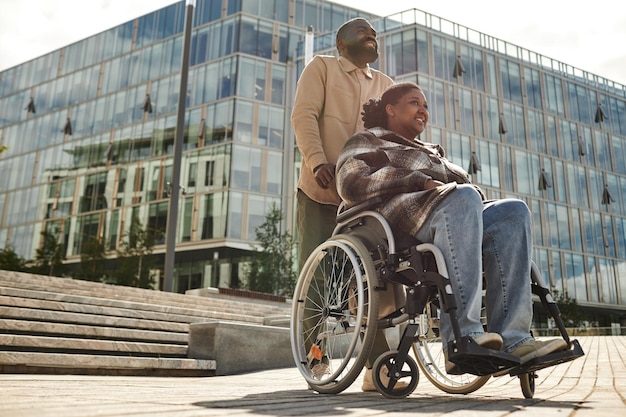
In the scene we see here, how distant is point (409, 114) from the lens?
11.4ft

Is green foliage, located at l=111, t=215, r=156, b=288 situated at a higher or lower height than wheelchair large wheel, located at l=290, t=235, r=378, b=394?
higher

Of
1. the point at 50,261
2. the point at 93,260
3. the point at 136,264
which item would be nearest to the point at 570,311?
the point at 136,264

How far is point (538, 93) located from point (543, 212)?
790 centimetres

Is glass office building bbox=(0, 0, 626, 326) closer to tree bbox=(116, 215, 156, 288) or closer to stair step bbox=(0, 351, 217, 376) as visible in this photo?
tree bbox=(116, 215, 156, 288)

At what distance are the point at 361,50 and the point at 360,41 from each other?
6 centimetres

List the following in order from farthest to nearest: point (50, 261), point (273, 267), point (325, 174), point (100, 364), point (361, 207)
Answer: point (50, 261) < point (273, 267) < point (100, 364) < point (325, 174) < point (361, 207)

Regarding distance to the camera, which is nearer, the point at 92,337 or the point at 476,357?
the point at 476,357

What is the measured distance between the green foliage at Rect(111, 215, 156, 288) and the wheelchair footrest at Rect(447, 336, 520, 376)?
23354 millimetres

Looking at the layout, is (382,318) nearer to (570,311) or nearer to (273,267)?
(273,267)

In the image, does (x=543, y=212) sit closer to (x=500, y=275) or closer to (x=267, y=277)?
(x=267, y=277)

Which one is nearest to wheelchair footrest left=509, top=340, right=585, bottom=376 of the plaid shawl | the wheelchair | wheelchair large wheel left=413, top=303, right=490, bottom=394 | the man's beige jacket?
the wheelchair

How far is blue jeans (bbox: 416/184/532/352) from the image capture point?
2619 millimetres

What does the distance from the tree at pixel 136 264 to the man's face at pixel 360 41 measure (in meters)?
21.9

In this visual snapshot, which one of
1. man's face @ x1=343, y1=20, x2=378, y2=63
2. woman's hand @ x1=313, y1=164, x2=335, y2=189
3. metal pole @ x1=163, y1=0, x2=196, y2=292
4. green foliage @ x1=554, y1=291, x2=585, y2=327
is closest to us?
woman's hand @ x1=313, y1=164, x2=335, y2=189
